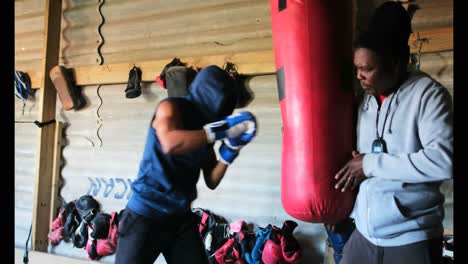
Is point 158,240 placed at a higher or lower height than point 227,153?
lower

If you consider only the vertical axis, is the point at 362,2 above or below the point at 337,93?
above

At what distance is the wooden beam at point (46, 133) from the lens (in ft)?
13.9

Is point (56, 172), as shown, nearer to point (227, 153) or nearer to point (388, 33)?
point (227, 153)

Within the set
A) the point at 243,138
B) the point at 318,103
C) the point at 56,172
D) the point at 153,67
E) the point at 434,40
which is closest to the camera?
the point at 318,103

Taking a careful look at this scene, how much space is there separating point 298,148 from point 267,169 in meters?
1.62

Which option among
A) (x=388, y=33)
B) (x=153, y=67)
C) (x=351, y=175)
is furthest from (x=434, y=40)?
(x=153, y=67)

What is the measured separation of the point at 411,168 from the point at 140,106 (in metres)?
3.04

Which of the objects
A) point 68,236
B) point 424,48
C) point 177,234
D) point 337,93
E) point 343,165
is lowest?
point 68,236

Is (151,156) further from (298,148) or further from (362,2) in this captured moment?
(362,2)

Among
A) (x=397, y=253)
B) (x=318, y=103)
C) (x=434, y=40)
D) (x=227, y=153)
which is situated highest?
(x=434, y=40)

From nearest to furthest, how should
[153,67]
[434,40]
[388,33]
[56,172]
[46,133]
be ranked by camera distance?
[388,33] → [434,40] → [153,67] → [46,133] → [56,172]

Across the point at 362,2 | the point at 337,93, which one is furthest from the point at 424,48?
the point at 337,93

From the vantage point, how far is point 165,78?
3621 mm

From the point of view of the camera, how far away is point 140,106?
4105 millimetres
